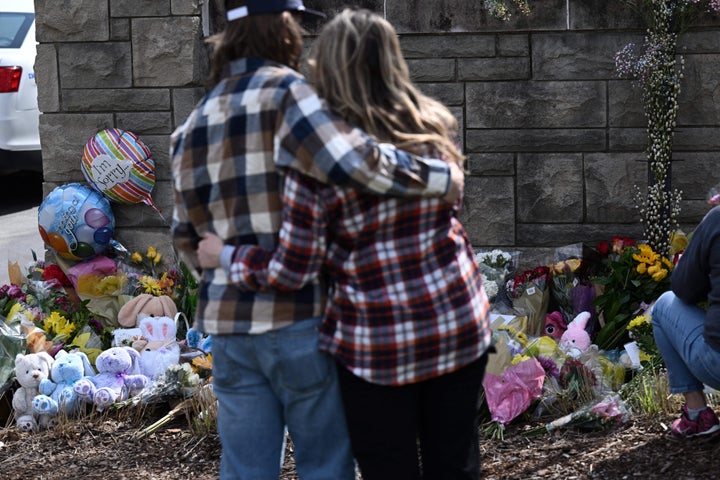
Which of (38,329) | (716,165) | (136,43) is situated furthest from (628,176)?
(38,329)

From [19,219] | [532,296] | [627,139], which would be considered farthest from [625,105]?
[19,219]

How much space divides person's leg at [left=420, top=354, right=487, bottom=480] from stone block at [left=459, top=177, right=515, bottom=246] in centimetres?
293

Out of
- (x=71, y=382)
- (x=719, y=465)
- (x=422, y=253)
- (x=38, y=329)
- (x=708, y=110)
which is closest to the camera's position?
(x=422, y=253)

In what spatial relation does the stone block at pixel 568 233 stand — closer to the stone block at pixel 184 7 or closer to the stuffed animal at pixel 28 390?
the stone block at pixel 184 7

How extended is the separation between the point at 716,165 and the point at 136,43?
9.52 feet

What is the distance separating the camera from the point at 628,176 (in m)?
5.10

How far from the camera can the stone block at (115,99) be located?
17.2 feet

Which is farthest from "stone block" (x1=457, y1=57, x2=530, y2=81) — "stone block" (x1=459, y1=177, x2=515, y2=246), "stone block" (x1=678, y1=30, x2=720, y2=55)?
"stone block" (x1=678, y1=30, x2=720, y2=55)

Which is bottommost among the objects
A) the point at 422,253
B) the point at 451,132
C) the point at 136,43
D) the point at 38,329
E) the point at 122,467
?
the point at 122,467

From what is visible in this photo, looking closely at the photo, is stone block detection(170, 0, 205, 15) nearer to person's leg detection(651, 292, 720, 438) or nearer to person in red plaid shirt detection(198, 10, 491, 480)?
person's leg detection(651, 292, 720, 438)

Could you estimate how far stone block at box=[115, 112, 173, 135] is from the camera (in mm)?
5242

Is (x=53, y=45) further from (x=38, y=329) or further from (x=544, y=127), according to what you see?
(x=544, y=127)

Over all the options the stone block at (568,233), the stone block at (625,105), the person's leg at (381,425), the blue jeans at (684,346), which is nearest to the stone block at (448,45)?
the stone block at (625,105)

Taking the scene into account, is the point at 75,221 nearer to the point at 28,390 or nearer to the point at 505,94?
the point at 28,390
